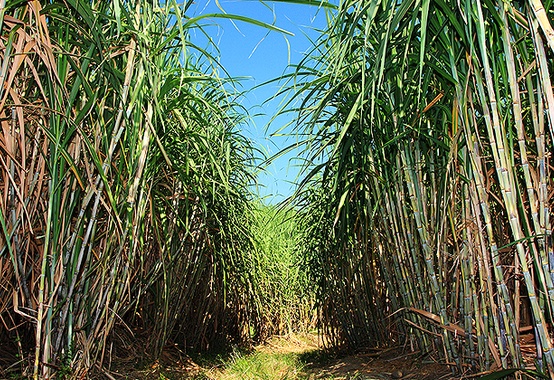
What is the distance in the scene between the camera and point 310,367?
324 centimetres

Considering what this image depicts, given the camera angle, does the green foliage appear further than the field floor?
Yes

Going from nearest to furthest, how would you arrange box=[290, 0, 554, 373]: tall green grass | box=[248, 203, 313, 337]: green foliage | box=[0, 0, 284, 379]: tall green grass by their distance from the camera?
box=[290, 0, 554, 373]: tall green grass < box=[0, 0, 284, 379]: tall green grass < box=[248, 203, 313, 337]: green foliage

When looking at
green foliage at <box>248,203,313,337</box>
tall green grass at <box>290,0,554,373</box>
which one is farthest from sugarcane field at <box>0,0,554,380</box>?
green foliage at <box>248,203,313,337</box>

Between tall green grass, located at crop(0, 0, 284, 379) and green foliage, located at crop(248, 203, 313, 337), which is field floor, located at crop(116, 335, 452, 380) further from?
green foliage, located at crop(248, 203, 313, 337)

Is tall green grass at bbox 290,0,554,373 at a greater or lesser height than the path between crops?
greater

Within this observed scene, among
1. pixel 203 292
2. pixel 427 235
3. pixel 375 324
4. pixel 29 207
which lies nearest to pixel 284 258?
pixel 203 292

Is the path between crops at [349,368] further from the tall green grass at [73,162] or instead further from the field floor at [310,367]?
the tall green grass at [73,162]

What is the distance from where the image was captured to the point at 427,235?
1787mm

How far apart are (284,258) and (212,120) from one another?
2.98m

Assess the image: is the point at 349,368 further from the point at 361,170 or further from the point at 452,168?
the point at 452,168

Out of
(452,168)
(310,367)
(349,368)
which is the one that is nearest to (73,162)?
(452,168)

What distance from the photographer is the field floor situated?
2.02m

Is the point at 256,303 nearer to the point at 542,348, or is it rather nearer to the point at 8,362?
the point at 8,362

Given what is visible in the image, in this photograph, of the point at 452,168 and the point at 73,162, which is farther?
the point at 452,168
